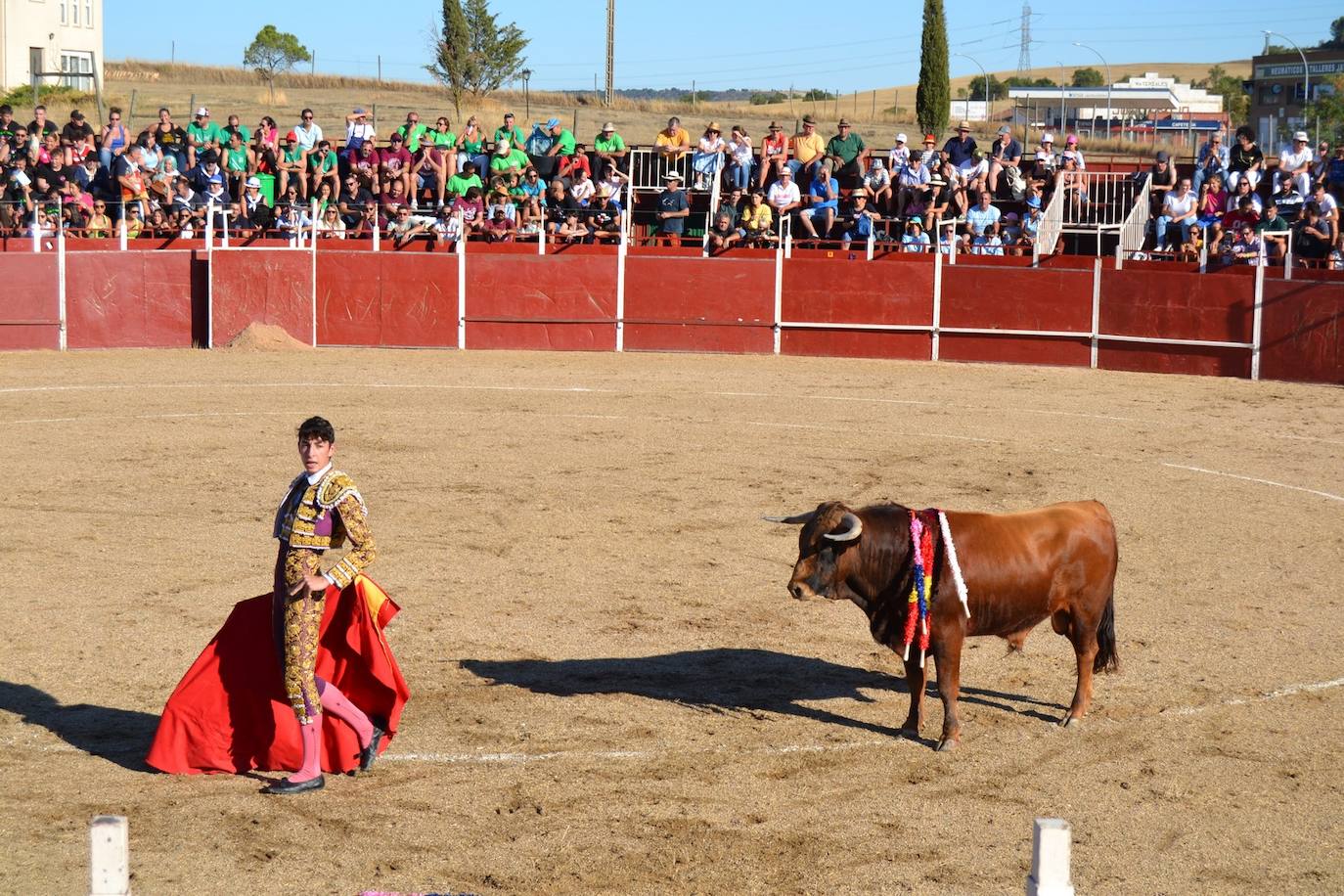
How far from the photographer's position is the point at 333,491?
625 centimetres

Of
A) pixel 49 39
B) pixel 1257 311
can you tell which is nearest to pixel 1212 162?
pixel 1257 311

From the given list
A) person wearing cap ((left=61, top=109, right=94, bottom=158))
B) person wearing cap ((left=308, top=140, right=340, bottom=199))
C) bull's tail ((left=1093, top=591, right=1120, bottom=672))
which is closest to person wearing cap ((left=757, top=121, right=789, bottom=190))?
person wearing cap ((left=308, top=140, right=340, bottom=199))

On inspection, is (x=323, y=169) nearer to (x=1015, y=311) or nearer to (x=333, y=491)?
(x=1015, y=311)

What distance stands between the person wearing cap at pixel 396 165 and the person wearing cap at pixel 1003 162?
8.33m

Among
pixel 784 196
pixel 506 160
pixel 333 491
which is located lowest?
pixel 333 491

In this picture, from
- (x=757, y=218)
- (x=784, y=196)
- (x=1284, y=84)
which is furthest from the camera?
(x=1284, y=84)

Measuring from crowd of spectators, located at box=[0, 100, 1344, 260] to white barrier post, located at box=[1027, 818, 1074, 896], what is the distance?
61.1 feet

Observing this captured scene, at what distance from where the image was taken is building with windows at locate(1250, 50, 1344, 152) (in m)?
67.5

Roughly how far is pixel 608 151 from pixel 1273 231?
983 centimetres

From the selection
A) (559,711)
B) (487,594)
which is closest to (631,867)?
(559,711)

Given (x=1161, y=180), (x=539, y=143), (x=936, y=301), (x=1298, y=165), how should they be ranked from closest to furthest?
(x=936, y=301), (x=1298, y=165), (x=1161, y=180), (x=539, y=143)

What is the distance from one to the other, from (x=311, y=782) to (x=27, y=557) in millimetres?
4545

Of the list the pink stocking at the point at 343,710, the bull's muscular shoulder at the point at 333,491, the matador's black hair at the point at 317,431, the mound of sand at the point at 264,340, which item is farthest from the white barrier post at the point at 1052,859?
the mound of sand at the point at 264,340

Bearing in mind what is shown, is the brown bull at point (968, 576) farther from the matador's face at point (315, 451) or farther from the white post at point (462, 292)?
the white post at point (462, 292)
